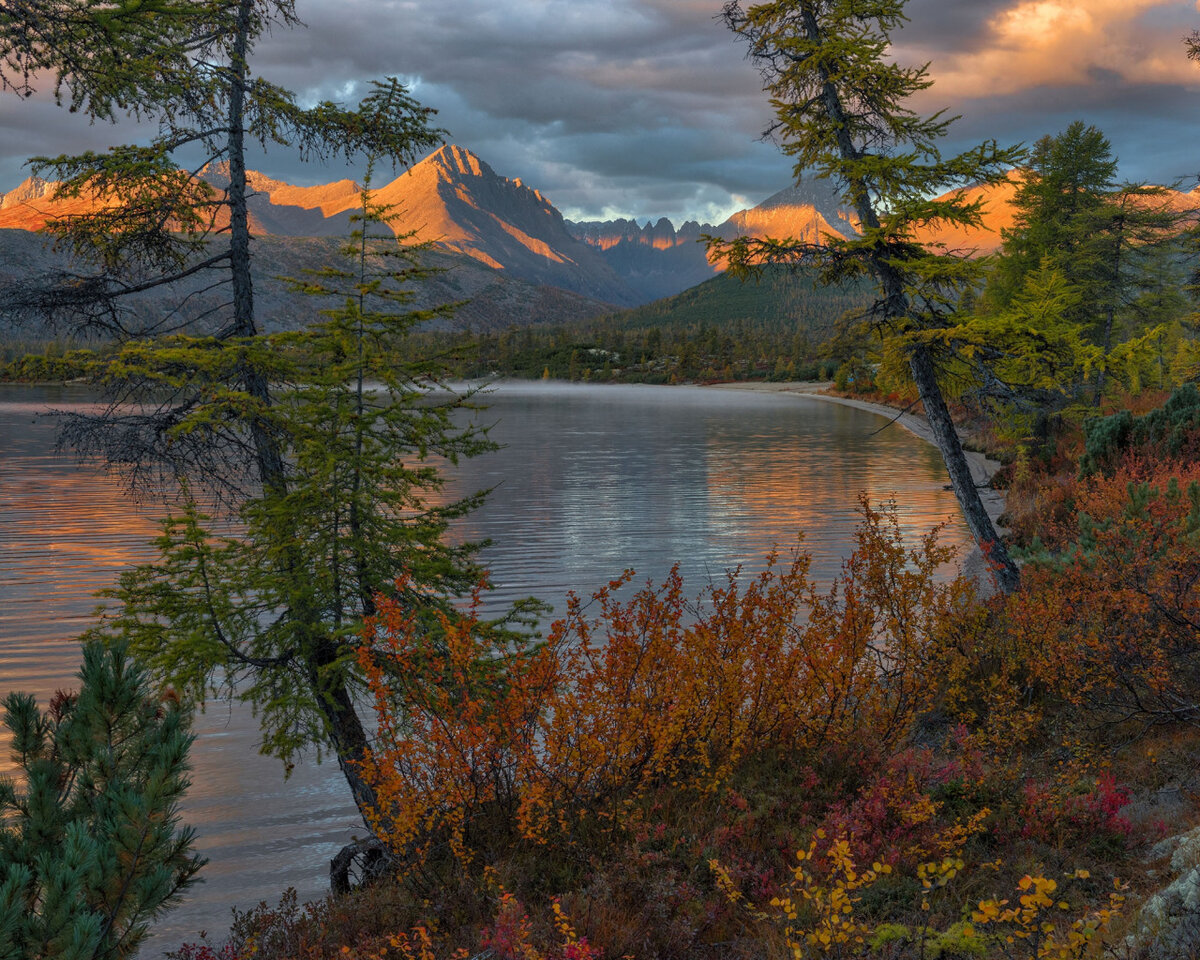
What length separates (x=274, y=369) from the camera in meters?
7.68

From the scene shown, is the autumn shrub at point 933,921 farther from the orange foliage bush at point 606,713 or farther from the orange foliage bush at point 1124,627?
the orange foliage bush at point 1124,627

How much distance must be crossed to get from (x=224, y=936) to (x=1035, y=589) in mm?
10367

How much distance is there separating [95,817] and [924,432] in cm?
6197

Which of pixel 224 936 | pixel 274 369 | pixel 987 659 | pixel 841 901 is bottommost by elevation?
pixel 224 936

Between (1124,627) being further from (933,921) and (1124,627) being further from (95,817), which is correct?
(95,817)

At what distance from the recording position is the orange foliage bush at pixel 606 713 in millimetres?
5637

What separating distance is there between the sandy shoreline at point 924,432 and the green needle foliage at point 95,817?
28.4ft

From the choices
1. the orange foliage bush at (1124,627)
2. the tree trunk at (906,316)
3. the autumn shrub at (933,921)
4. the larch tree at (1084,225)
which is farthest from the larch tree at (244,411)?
the larch tree at (1084,225)

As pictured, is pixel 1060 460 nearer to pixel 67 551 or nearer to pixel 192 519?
pixel 192 519

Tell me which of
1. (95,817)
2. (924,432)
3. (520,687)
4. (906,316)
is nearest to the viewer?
(95,817)

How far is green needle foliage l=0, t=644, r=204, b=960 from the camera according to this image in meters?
3.05

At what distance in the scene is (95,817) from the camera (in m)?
3.68

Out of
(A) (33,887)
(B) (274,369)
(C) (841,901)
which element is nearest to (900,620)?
(C) (841,901)

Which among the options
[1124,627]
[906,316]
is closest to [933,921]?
[1124,627]
